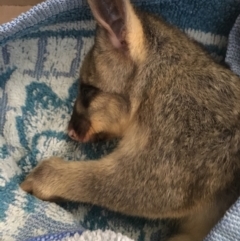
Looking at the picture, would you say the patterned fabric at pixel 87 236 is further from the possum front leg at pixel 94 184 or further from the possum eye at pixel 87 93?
the possum eye at pixel 87 93

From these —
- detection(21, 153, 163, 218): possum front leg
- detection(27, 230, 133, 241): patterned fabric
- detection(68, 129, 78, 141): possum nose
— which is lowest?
detection(27, 230, 133, 241): patterned fabric

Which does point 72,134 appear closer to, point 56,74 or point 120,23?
point 56,74

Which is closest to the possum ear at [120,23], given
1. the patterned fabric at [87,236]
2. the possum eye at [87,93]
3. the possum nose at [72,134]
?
the possum eye at [87,93]

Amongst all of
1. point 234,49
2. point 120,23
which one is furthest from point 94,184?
point 234,49

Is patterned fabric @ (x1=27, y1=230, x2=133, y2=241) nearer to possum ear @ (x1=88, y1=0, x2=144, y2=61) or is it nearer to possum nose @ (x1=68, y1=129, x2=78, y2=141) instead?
possum nose @ (x1=68, y1=129, x2=78, y2=141)

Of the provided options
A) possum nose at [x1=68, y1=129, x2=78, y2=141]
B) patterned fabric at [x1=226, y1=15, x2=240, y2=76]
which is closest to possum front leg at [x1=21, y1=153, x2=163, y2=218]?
possum nose at [x1=68, y1=129, x2=78, y2=141]

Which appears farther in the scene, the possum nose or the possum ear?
the possum nose

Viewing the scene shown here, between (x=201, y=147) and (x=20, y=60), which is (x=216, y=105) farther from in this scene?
(x=20, y=60)
